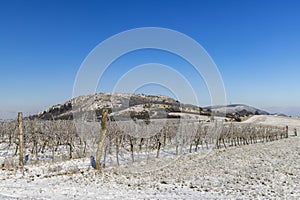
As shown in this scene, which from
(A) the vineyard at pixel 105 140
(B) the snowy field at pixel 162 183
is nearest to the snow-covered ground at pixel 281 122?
→ (A) the vineyard at pixel 105 140

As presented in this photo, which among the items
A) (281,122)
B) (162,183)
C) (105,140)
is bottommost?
(162,183)

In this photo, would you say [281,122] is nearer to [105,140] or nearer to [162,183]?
[105,140]

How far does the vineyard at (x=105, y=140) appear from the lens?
56.0 ft

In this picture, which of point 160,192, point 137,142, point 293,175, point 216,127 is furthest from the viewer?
point 216,127

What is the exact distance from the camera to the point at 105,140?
54.2 ft

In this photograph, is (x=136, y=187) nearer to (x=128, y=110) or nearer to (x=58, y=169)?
(x=58, y=169)

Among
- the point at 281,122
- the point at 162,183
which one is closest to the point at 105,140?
the point at 162,183

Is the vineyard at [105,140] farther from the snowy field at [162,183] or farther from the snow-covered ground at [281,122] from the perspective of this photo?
the snow-covered ground at [281,122]

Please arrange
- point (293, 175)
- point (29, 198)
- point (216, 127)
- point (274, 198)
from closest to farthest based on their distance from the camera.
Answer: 1. point (29, 198)
2. point (274, 198)
3. point (293, 175)
4. point (216, 127)

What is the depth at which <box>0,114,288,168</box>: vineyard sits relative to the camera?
17078 millimetres

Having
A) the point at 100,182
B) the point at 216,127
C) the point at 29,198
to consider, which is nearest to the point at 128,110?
the point at 216,127

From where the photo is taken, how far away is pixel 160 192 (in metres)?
8.57

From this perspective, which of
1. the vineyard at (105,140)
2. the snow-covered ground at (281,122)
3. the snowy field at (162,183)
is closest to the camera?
the snowy field at (162,183)

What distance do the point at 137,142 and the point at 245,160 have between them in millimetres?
8193
